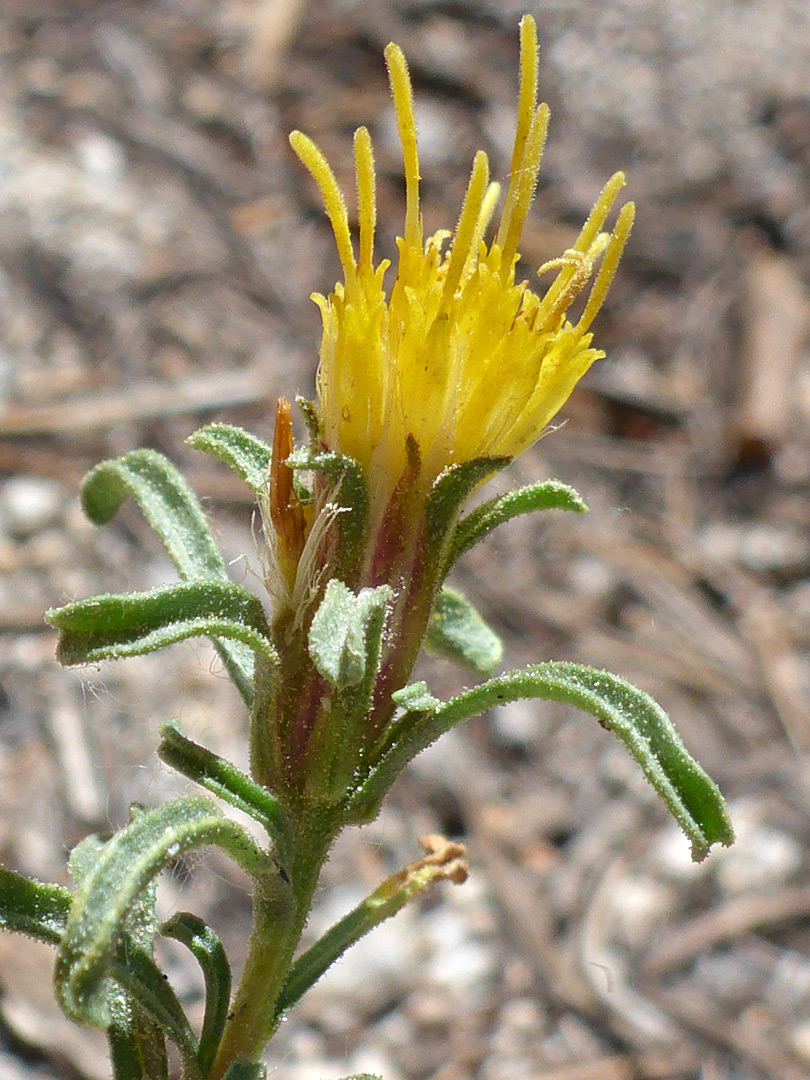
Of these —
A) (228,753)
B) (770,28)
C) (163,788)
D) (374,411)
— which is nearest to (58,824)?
(163,788)

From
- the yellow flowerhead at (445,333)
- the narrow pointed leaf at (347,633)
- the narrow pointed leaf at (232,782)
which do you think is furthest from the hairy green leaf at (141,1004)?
the yellow flowerhead at (445,333)

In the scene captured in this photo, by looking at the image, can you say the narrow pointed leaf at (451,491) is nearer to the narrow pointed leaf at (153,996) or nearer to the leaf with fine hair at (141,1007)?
the leaf with fine hair at (141,1007)

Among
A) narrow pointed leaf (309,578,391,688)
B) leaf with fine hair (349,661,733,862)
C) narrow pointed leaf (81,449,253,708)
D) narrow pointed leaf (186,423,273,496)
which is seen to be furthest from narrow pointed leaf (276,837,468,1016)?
narrow pointed leaf (186,423,273,496)

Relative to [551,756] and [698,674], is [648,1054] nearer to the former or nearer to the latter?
[551,756]

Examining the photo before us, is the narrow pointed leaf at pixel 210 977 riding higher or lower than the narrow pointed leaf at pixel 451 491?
lower

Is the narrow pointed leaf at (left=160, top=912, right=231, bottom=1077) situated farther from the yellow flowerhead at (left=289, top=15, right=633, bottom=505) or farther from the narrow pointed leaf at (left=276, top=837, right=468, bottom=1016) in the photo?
the yellow flowerhead at (left=289, top=15, right=633, bottom=505)

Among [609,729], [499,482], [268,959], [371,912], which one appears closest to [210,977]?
[268,959]

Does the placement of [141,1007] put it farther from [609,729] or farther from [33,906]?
[609,729]
